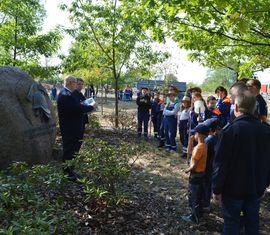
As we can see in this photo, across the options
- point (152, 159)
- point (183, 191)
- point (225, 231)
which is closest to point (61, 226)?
point (225, 231)

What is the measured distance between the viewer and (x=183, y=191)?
6.43 meters

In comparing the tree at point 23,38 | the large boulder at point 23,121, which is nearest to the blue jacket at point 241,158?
the large boulder at point 23,121

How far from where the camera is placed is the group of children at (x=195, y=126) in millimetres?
Answer: 4918

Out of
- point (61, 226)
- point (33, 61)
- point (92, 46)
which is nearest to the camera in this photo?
point (61, 226)

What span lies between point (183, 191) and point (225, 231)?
2.76 meters

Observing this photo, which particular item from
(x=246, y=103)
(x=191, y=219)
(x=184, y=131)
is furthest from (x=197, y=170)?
(x=184, y=131)

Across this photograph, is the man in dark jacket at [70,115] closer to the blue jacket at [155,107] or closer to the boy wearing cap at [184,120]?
the boy wearing cap at [184,120]

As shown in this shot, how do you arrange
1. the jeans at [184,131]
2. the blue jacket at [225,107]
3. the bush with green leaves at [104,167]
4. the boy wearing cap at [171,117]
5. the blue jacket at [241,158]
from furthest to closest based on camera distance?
the boy wearing cap at [171,117], the jeans at [184,131], the blue jacket at [225,107], the bush with green leaves at [104,167], the blue jacket at [241,158]

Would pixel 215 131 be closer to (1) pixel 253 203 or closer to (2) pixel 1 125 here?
(1) pixel 253 203

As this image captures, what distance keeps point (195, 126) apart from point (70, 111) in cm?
343

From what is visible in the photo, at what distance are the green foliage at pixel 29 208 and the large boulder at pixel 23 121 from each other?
2.45 m

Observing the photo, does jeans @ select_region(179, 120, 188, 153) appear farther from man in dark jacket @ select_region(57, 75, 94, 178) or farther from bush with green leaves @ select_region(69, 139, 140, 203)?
bush with green leaves @ select_region(69, 139, 140, 203)

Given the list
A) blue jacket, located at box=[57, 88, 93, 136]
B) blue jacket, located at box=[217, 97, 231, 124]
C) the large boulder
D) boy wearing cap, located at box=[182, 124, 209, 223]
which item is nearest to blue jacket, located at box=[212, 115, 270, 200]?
boy wearing cap, located at box=[182, 124, 209, 223]

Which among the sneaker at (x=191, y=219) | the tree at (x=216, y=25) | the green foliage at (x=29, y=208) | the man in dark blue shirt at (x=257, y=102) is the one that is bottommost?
the sneaker at (x=191, y=219)
